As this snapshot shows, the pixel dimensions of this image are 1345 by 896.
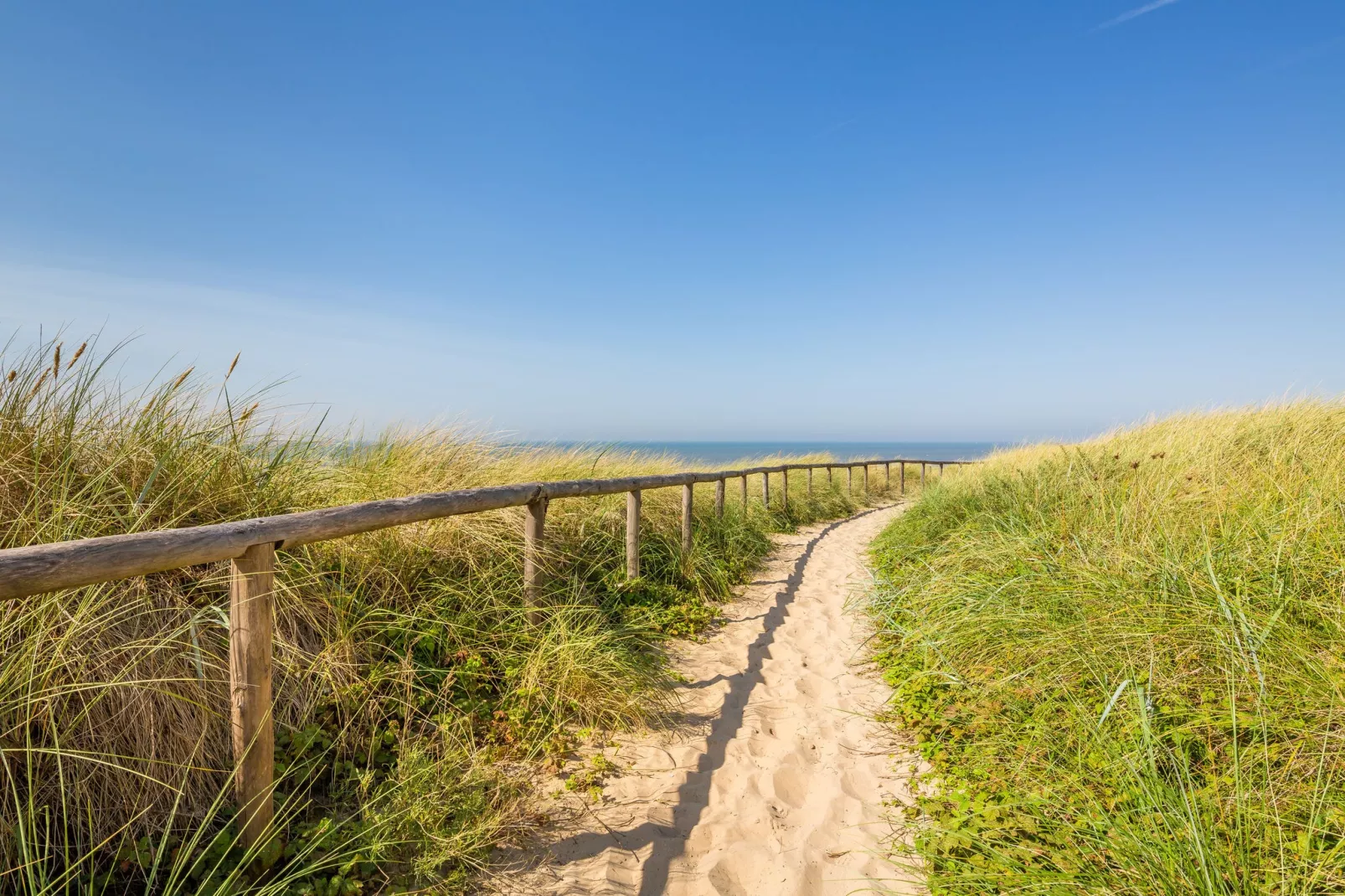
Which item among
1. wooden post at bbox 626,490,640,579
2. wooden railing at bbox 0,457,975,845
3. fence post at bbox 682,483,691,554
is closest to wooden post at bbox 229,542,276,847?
wooden railing at bbox 0,457,975,845

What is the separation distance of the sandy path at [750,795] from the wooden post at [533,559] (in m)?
1.22

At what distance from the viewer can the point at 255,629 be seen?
239 cm

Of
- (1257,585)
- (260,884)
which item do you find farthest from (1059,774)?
(260,884)

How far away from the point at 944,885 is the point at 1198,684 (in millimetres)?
1469

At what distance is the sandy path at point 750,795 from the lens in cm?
258

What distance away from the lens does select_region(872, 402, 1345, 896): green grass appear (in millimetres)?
1938

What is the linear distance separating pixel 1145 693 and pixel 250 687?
364cm

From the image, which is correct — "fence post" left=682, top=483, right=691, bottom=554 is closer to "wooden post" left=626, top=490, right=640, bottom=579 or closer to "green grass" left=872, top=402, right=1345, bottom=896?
"wooden post" left=626, top=490, right=640, bottom=579

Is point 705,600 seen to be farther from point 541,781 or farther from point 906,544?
point 541,781

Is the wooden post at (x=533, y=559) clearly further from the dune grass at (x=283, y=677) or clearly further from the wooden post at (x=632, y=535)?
the wooden post at (x=632, y=535)

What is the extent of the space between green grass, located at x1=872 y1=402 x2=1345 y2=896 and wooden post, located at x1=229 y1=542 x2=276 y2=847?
2.60 meters

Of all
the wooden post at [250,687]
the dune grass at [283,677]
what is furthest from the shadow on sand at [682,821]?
the wooden post at [250,687]

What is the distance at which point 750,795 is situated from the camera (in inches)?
125

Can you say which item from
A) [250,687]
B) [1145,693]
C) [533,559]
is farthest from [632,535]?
[1145,693]
